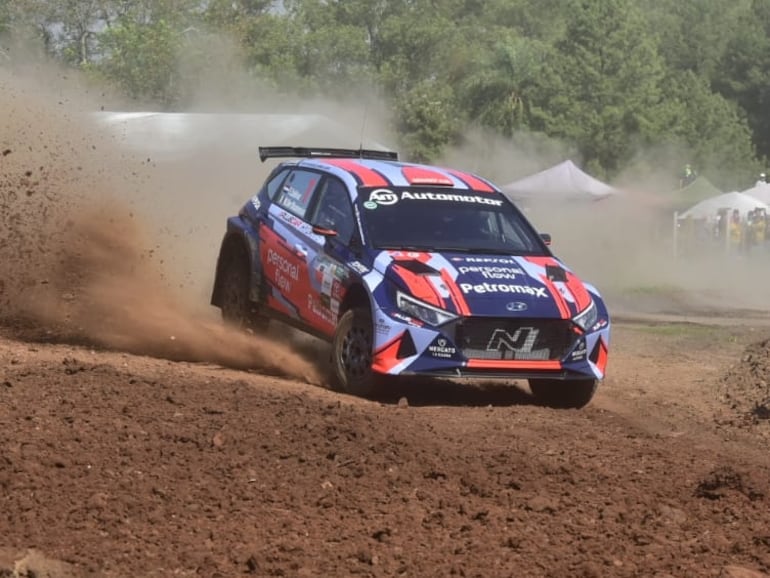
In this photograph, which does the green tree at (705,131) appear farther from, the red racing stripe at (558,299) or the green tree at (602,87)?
the red racing stripe at (558,299)

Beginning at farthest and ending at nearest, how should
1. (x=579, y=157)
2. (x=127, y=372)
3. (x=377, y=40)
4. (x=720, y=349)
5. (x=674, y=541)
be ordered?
(x=377, y=40) → (x=579, y=157) → (x=720, y=349) → (x=127, y=372) → (x=674, y=541)

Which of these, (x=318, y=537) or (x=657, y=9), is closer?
(x=318, y=537)

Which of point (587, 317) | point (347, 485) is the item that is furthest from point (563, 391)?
point (347, 485)

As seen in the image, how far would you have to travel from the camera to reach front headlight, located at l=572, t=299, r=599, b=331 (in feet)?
32.1

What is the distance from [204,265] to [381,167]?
5.04 metres

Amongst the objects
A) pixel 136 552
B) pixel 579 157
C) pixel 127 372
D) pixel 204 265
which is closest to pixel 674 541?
pixel 136 552

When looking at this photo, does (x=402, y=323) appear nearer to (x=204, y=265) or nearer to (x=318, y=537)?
(x=318, y=537)

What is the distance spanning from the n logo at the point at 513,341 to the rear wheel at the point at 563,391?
22.8 inches

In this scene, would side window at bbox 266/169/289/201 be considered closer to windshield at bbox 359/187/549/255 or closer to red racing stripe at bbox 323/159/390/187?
red racing stripe at bbox 323/159/390/187

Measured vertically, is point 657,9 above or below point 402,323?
above

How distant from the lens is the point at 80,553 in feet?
18.9

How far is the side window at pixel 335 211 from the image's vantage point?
34.5 feet

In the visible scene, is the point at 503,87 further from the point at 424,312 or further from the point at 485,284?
the point at 424,312

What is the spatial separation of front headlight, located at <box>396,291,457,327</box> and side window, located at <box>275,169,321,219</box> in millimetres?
1997
